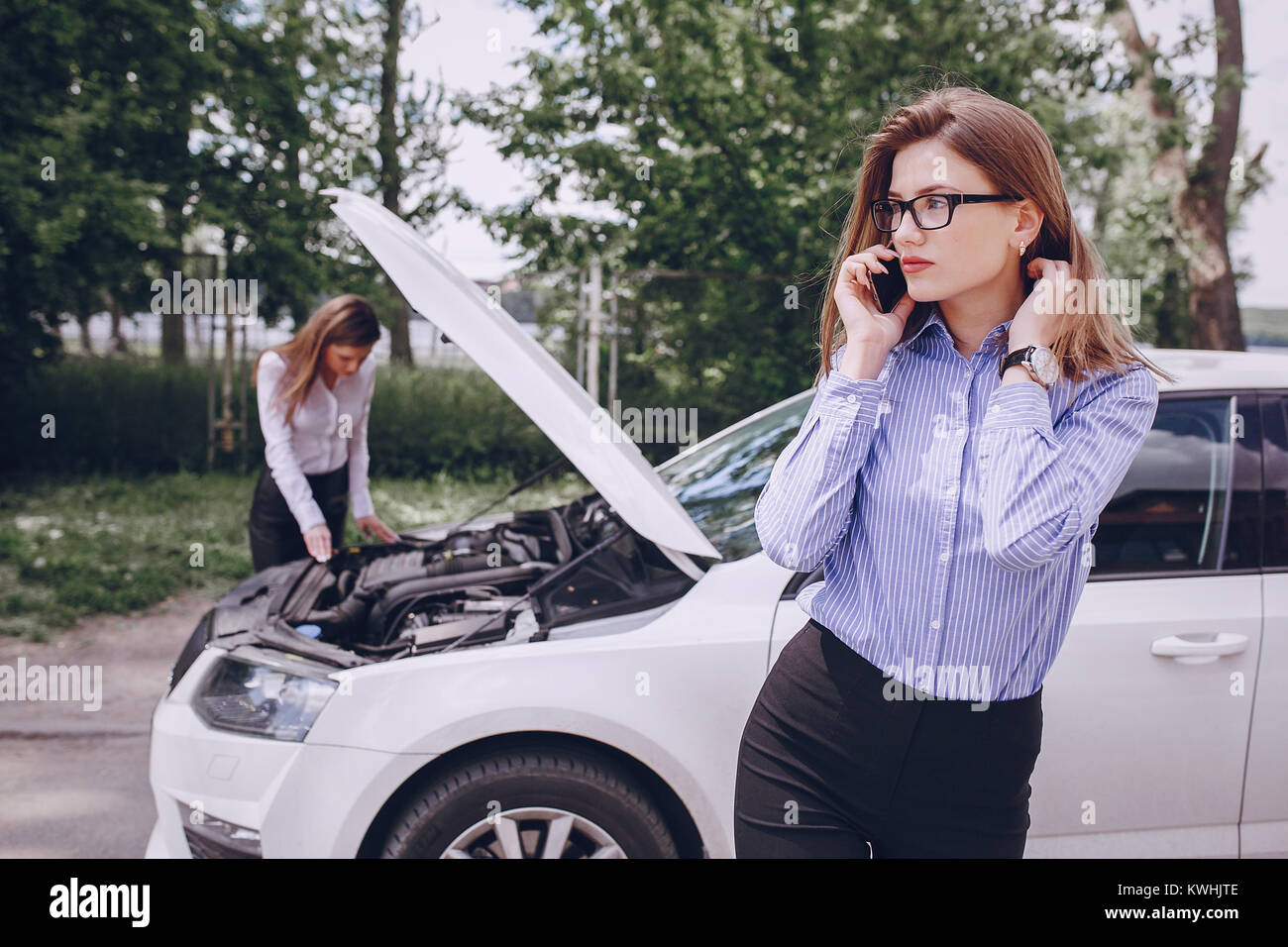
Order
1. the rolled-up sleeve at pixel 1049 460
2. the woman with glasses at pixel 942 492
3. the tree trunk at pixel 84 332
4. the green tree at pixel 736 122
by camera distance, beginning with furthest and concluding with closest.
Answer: the tree trunk at pixel 84 332 → the green tree at pixel 736 122 → the woman with glasses at pixel 942 492 → the rolled-up sleeve at pixel 1049 460

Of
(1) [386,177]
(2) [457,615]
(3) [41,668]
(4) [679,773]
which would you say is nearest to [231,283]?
(1) [386,177]

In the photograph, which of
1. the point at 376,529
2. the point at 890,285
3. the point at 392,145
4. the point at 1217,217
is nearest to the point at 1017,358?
the point at 890,285

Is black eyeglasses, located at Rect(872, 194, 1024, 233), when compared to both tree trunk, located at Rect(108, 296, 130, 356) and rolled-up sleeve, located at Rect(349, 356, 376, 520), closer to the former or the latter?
rolled-up sleeve, located at Rect(349, 356, 376, 520)

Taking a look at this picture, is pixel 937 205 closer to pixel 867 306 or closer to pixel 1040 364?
pixel 867 306

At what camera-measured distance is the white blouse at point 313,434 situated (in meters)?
3.96

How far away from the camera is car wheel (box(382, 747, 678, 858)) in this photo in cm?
235

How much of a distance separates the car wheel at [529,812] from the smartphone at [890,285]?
1.34 metres

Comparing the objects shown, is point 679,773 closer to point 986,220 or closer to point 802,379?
point 986,220

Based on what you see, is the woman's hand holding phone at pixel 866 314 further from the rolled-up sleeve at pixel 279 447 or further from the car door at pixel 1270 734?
the rolled-up sleeve at pixel 279 447

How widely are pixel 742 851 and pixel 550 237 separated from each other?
8.20 meters

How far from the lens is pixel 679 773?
2.38 meters

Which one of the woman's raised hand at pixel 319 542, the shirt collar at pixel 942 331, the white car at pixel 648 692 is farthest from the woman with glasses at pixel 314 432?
the shirt collar at pixel 942 331

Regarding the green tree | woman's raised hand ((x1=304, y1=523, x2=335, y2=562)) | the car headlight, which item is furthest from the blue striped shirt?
the green tree

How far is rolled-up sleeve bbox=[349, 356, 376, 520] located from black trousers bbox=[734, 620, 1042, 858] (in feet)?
10.2
